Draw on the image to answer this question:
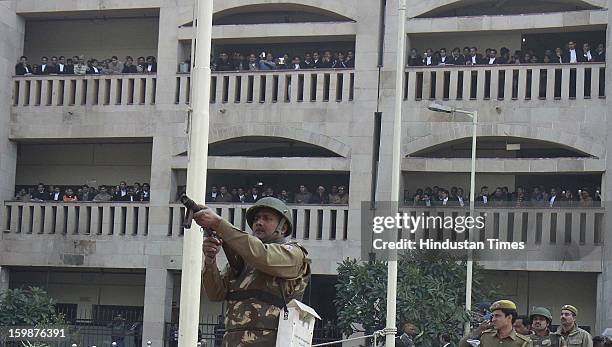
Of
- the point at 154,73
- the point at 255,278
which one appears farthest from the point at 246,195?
the point at 255,278

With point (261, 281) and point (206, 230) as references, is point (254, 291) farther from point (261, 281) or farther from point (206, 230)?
point (206, 230)

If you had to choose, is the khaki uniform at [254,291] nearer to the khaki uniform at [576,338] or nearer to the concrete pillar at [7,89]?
the khaki uniform at [576,338]

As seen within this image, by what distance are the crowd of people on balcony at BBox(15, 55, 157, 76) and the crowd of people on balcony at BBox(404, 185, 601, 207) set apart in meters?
9.53

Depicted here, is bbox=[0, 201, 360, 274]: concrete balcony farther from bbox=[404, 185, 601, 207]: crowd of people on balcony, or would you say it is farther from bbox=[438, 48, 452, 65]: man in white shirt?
bbox=[438, 48, 452, 65]: man in white shirt

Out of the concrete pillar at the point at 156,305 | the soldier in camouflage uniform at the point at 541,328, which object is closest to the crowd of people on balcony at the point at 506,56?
the concrete pillar at the point at 156,305

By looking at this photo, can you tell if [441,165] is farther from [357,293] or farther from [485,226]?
[357,293]

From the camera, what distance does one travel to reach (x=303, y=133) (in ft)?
119

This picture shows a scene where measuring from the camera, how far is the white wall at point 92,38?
4009cm

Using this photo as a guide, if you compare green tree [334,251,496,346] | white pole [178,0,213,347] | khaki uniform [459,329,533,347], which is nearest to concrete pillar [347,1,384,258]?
green tree [334,251,496,346]

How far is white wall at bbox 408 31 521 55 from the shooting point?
3650 cm

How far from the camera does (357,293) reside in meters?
30.7

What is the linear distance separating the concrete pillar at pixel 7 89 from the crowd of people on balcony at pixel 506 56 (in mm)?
12780

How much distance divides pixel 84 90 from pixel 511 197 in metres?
14.0

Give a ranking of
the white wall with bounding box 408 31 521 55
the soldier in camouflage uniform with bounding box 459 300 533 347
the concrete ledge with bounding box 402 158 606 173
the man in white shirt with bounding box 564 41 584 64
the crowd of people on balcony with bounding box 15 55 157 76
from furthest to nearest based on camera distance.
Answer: the crowd of people on balcony with bounding box 15 55 157 76 → the white wall with bounding box 408 31 521 55 → the man in white shirt with bounding box 564 41 584 64 → the concrete ledge with bounding box 402 158 606 173 → the soldier in camouflage uniform with bounding box 459 300 533 347
